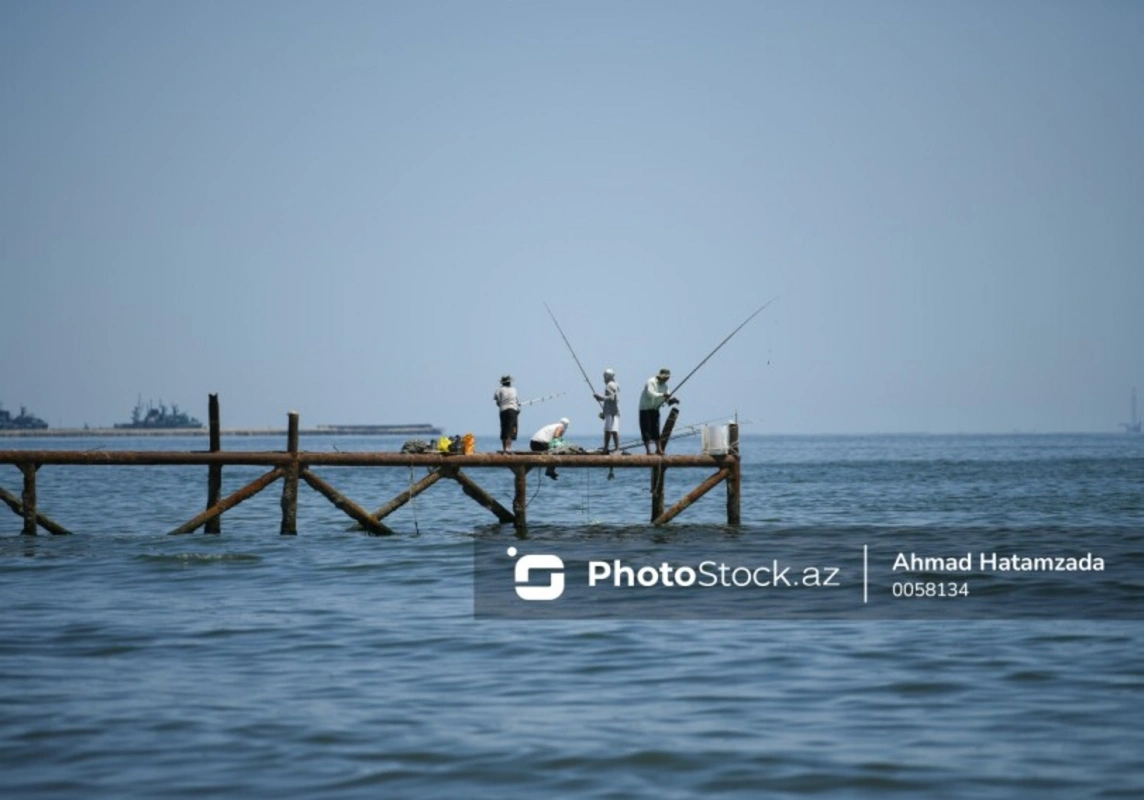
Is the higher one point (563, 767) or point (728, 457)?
point (728, 457)

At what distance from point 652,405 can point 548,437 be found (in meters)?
2.14

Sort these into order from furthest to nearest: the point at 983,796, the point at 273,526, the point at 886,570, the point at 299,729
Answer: the point at 273,526
the point at 886,570
the point at 299,729
the point at 983,796

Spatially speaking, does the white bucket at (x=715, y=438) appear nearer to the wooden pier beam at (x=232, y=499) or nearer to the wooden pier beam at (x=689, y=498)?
the wooden pier beam at (x=689, y=498)

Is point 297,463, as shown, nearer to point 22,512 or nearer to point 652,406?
point 22,512

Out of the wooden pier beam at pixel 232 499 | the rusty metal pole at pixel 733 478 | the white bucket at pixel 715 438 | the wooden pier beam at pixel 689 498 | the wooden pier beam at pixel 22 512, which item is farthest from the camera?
the rusty metal pole at pixel 733 478

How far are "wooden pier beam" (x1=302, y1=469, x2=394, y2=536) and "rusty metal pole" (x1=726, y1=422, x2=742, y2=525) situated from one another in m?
6.83

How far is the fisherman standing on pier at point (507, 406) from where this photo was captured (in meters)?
27.5

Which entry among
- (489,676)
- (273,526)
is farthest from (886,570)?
(273,526)

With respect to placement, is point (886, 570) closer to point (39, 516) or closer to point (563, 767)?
point (563, 767)

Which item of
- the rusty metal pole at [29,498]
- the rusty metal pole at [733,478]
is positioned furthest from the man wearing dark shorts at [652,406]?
the rusty metal pole at [29,498]

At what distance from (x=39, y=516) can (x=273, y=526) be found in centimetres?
654

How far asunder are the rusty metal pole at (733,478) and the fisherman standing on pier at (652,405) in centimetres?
144

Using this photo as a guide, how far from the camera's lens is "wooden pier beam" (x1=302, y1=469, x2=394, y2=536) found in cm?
2436

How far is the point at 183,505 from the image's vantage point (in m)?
45.4
